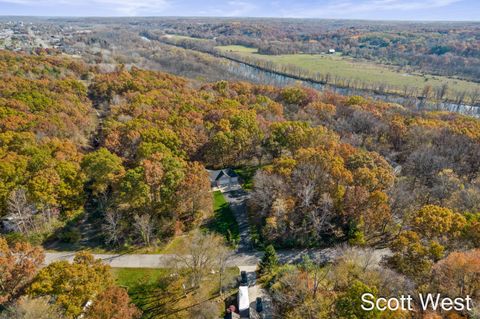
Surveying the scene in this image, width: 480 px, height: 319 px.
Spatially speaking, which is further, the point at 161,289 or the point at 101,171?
the point at 101,171

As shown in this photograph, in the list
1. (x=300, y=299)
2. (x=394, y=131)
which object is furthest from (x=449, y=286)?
(x=394, y=131)

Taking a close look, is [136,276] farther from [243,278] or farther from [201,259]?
[243,278]

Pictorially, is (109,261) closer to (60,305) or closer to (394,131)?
(60,305)

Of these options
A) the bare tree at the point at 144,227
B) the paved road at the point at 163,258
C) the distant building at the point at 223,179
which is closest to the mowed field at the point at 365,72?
the distant building at the point at 223,179

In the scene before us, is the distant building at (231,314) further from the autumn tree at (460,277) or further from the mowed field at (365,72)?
the mowed field at (365,72)

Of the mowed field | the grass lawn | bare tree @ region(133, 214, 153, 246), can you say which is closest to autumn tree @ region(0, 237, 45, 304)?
bare tree @ region(133, 214, 153, 246)

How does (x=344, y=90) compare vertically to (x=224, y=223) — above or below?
above

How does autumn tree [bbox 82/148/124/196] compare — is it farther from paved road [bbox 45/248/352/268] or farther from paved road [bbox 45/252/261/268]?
paved road [bbox 45/248/352/268]

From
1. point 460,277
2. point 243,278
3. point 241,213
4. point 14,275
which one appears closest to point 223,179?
point 241,213
